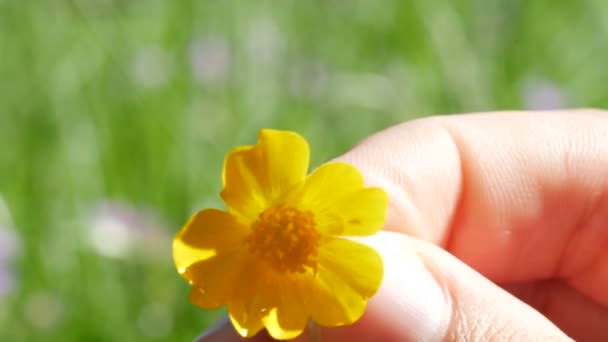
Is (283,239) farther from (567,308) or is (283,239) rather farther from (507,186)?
(567,308)

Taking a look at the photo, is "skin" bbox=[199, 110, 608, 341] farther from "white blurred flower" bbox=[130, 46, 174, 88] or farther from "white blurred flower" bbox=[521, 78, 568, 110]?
"white blurred flower" bbox=[130, 46, 174, 88]

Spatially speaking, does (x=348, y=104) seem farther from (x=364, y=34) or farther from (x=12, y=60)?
(x=12, y=60)

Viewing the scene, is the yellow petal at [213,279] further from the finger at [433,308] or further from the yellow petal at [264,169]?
the finger at [433,308]

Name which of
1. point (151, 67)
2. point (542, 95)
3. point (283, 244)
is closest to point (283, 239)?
point (283, 244)

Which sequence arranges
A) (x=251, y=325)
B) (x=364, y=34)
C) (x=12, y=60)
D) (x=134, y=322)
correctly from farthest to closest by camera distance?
(x=364, y=34) → (x=12, y=60) → (x=134, y=322) → (x=251, y=325)

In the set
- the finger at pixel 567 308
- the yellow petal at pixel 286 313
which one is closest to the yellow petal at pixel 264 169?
the yellow petal at pixel 286 313

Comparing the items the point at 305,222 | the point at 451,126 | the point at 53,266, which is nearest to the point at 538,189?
the point at 451,126

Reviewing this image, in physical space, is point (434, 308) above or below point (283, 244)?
below
